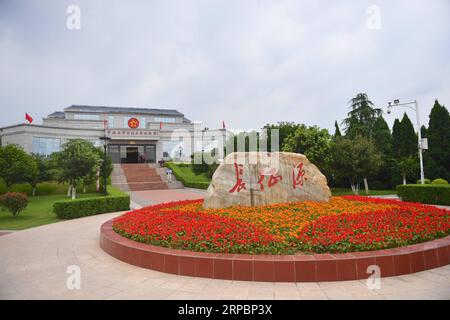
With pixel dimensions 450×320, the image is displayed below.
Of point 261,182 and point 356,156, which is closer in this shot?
point 261,182

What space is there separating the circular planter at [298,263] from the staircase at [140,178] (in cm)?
1952

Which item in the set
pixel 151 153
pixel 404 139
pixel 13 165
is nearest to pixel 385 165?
pixel 404 139

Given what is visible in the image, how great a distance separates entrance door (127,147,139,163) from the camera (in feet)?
114

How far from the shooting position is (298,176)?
816 cm

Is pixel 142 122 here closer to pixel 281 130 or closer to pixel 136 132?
pixel 136 132

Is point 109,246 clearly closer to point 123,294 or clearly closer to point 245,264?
point 123,294

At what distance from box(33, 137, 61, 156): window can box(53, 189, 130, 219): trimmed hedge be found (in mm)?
19693

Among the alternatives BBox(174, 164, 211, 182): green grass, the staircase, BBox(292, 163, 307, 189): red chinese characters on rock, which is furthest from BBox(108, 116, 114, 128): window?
BBox(292, 163, 307, 189): red chinese characters on rock

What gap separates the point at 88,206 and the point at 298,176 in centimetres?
770

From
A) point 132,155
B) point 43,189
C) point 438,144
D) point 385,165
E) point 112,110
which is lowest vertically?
point 43,189

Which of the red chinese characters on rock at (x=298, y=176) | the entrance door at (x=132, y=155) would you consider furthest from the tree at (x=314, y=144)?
the entrance door at (x=132, y=155)

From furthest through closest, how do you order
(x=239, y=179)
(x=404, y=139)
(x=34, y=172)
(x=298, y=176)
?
(x=404, y=139), (x=34, y=172), (x=298, y=176), (x=239, y=179)

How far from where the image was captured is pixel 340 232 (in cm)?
474

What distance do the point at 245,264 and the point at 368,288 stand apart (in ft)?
5.18
